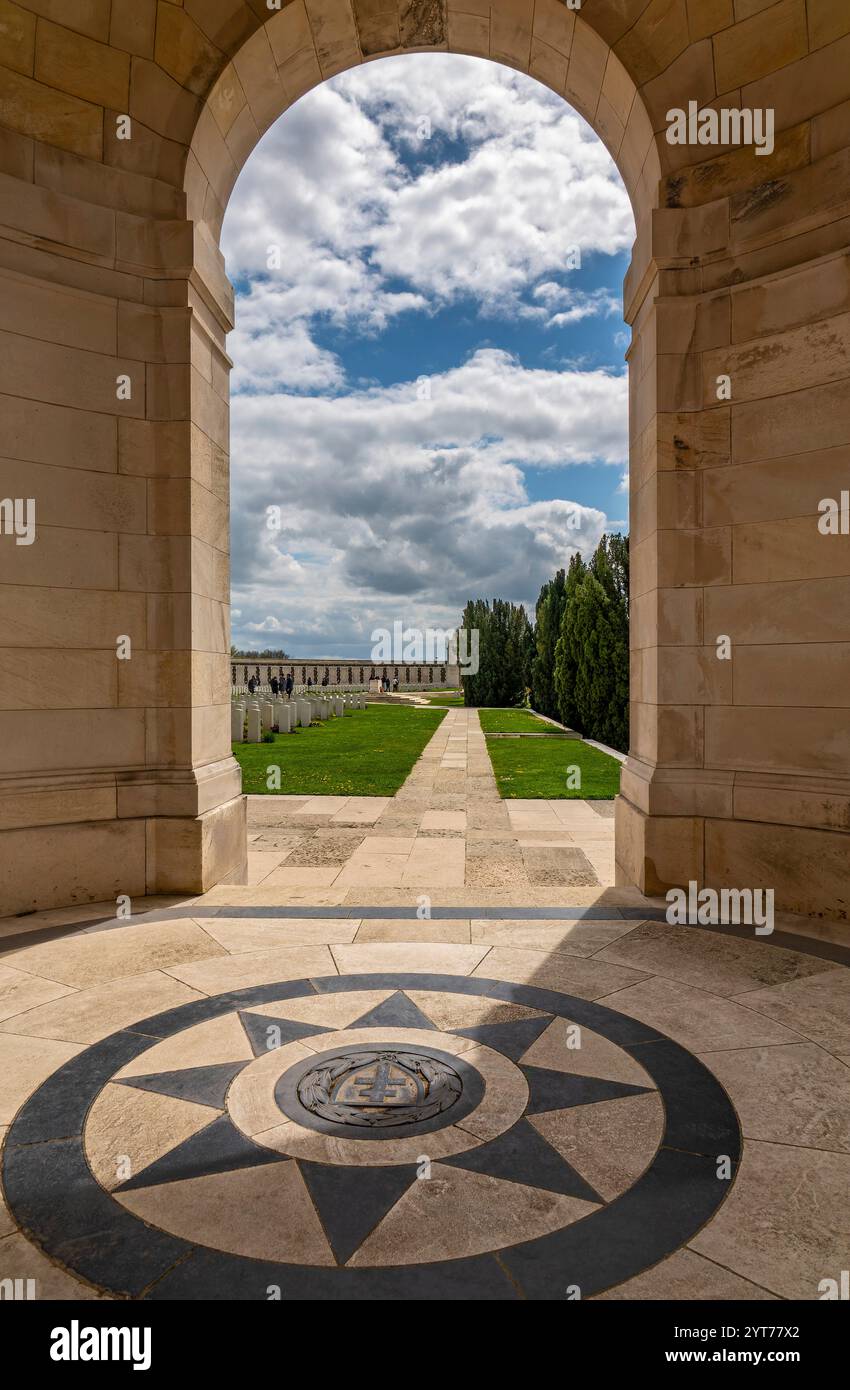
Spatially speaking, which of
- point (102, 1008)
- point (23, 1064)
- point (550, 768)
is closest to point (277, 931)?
point (102, 1008)

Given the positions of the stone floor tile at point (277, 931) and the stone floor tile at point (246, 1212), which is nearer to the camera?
the stone floor tile at point (246, 1212)

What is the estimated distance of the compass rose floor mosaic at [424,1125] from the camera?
99.9 inches

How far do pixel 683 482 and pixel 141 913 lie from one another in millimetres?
5750

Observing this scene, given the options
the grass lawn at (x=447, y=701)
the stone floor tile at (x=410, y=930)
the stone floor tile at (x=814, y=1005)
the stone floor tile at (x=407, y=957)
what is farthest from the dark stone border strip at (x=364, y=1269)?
the grass lawn at (x=447, y=701)

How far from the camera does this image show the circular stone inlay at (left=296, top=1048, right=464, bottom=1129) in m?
3.34

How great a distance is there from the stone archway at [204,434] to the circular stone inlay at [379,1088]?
144 inches

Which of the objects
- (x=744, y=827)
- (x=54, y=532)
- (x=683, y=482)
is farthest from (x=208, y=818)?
(x=683, y=482)

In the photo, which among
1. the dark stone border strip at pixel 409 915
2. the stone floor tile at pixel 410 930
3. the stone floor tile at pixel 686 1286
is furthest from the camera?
the dark stone border strip at pixel 409 915

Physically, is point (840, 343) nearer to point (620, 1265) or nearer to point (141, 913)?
point (620, 1265)

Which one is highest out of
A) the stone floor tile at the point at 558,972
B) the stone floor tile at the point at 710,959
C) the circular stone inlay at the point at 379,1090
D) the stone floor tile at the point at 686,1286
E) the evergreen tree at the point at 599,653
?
the evergreen tree at the point at 599,653

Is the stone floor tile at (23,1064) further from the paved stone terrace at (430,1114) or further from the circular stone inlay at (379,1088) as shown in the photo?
the circular stone inlay at (379,1088)

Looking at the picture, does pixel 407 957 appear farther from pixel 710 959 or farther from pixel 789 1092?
pixel 789 1092

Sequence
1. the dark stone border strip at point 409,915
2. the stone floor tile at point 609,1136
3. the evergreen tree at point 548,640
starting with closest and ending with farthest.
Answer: the stone floor tile at point 609,1136
the dark stone border strip at point 409,915
the evergreen tree at point 548,640

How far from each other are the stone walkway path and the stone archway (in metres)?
1.76
